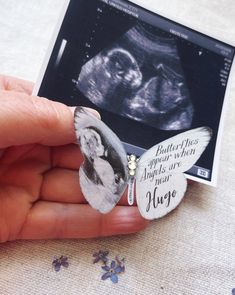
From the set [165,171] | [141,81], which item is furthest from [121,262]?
[141,81]

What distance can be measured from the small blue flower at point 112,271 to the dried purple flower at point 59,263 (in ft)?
0.18

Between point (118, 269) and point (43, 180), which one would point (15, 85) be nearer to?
point (43, 180)

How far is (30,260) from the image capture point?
0.54 meters

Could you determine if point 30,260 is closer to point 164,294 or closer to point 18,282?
point 18,282

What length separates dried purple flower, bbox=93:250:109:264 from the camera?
548mm

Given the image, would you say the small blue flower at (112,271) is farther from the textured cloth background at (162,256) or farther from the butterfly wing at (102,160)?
the butterfly wing at (102,160)

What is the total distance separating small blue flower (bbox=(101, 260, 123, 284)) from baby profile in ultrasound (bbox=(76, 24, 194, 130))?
0.23 m

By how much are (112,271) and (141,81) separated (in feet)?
1.04

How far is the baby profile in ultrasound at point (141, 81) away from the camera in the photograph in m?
0.62

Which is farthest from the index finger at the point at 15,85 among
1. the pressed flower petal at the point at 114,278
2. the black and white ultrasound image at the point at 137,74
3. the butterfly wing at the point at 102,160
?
the pressed flower petal at the point at 114,278

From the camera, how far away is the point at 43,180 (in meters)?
0.58

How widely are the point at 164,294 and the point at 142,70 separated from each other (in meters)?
0.37

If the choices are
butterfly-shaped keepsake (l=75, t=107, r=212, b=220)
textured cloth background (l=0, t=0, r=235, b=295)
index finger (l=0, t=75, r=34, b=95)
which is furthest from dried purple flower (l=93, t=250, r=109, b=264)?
index finger (l=0, t=75, r=34, b=95)

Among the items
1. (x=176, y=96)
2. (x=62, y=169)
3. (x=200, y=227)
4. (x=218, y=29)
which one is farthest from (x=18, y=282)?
(x=218, y=29)
